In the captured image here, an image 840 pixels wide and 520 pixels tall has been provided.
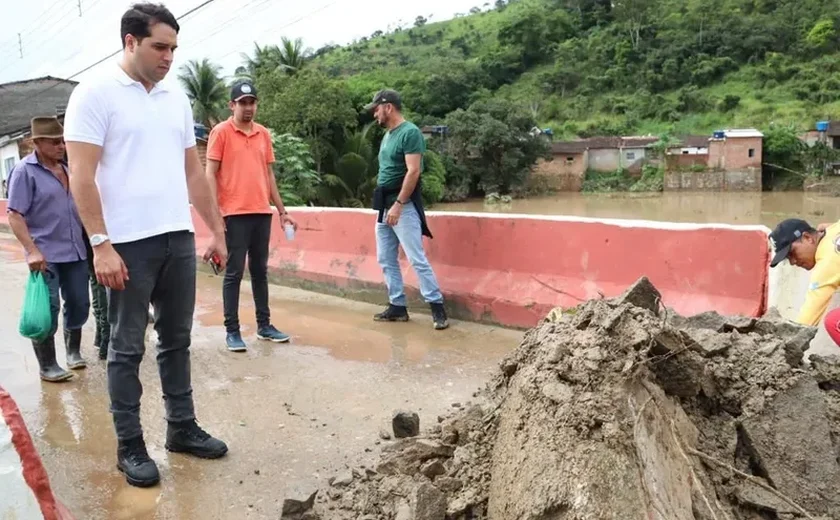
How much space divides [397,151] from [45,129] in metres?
2.50

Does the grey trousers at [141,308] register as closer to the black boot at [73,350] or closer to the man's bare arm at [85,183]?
the man's bare arm at [85,183]

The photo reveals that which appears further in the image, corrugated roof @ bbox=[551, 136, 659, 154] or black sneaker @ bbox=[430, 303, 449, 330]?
corrugated roof @ bbox=[551, 136, 659, 154]

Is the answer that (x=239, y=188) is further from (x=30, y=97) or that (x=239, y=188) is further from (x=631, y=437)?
(x=30, y=97)

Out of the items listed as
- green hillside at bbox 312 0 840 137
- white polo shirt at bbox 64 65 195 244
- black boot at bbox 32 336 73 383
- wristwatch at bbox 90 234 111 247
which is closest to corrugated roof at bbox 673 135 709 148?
green hillside at bbox 312 0 840 137

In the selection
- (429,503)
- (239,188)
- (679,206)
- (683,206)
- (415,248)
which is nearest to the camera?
(429,503)

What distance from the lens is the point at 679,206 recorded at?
4350 cm

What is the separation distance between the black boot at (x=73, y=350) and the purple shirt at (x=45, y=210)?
1.92 feet

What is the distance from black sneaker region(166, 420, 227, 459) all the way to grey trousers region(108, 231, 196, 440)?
276 mm

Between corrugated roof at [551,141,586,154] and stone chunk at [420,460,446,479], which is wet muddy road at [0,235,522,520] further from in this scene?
corrugated roof at [551,141,586,154]

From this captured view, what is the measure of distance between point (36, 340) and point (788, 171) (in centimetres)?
5460

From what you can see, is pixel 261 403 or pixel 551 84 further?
pixel 551 84

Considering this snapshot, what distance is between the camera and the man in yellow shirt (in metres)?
3.33

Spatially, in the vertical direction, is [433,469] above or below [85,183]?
below

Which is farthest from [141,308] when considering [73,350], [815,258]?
[815,258]
